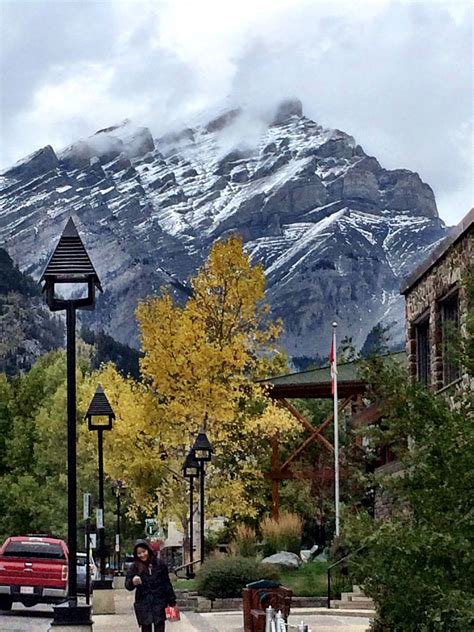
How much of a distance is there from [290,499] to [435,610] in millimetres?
38594

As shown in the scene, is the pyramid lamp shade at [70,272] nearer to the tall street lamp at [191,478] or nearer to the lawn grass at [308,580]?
the lawn grass at [308,580]

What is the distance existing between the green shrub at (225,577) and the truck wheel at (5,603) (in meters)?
4.50

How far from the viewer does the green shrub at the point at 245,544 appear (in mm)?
35875

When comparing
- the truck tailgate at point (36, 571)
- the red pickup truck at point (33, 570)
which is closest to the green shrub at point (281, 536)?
the red pickup truck at point (33, 570)

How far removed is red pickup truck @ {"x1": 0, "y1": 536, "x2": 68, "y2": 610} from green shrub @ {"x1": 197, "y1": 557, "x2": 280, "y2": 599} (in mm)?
3001

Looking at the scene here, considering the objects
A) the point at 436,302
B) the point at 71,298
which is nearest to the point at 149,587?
the point at 71,298

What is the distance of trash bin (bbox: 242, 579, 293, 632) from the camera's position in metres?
19.8

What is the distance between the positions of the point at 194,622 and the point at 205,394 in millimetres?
14454

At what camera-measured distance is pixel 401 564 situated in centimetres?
1141

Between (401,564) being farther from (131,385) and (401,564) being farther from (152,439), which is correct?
(131,385)

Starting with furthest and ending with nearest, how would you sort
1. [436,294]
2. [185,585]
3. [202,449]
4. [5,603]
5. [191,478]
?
[191,478] → [185,585] → [202,449] → [5,603] → [436,294]

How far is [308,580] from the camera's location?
3177 centimetres

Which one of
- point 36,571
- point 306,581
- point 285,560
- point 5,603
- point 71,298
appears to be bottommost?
point 5,603

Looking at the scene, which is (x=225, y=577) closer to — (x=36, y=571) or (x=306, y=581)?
(x=306, y=581)
